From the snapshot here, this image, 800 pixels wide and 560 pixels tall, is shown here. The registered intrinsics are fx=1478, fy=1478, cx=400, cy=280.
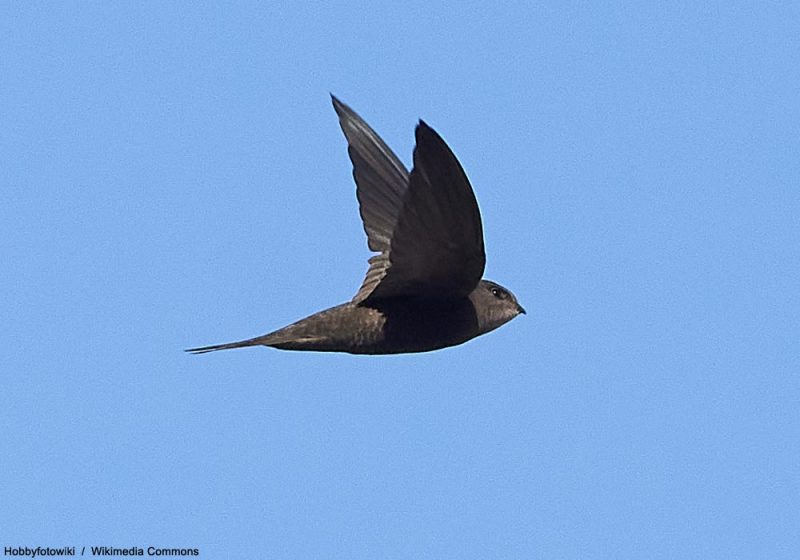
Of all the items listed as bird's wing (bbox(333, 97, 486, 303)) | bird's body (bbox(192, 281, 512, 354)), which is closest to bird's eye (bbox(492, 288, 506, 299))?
bird's body (bbox(192, 281, 512, 354))

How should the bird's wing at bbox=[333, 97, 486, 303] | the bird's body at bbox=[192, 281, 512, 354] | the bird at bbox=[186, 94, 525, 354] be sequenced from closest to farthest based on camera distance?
1. the bird's wing at bbox=[333, 97, 486, 303]
2. the bird at bbox=[186, 94, 525, 354]
3. the bird's body at bbox=[192, 281, 512, 354]

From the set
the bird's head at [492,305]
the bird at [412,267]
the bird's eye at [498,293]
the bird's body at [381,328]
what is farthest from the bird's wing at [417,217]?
the bird's eye at [498,293]

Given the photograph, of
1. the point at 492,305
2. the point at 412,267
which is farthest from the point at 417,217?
the point at 492,305

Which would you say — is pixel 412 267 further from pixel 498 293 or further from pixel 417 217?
pixel 498 293

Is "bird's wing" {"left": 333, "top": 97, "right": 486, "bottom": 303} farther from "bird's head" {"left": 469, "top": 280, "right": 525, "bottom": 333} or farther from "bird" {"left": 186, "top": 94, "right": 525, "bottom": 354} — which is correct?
"bird's head" {"left": 469, "top": 280, "right": 525, "bottom": 333}

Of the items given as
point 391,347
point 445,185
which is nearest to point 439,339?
point 391,347

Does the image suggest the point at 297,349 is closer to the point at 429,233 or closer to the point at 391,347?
the point at 391,347

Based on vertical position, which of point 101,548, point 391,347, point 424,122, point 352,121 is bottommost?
point 101,548
